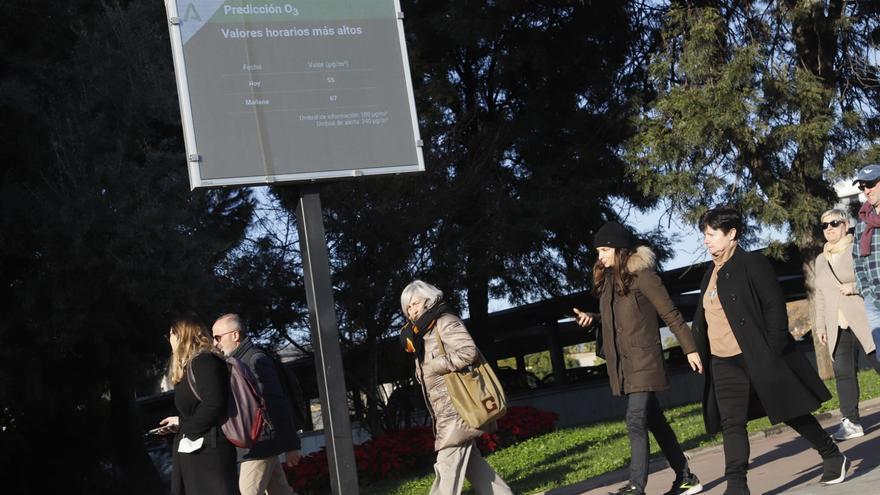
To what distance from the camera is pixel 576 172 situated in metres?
21.3

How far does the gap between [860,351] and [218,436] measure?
6.09 meters

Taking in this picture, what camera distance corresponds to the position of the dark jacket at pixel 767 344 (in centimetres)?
642

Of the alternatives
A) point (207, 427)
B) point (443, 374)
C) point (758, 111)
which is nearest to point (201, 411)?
point (207, 427)

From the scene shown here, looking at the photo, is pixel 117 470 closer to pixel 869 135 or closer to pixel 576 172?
pixel 576 172

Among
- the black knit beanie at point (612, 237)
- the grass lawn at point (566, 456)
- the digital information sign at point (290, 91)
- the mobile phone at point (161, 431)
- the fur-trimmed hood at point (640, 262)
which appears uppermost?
the digital information sign at point (290, 91)

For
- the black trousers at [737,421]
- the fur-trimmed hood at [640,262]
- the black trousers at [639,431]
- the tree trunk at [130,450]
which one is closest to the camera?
the black trousers at [737,421]

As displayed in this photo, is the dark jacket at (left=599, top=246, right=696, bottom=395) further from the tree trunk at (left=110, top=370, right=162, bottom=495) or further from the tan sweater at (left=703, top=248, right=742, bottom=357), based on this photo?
the tree trunk at (left=110, top=370, right=162, bottom=495)

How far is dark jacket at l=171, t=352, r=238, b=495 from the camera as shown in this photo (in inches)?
243

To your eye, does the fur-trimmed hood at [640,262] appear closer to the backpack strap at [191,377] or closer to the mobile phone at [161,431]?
the backpack strap at [191,377]

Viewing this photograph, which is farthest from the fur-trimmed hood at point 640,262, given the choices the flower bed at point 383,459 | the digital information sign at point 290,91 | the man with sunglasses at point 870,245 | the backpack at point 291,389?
the flower bed at point 383,459

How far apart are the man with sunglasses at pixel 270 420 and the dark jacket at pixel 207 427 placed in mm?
861

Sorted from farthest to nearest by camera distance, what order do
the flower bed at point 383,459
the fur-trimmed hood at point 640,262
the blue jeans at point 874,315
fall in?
the flower bed at point 383,459, the fur-trimmed hood at point 640,262, the blue jeans at point 874,315

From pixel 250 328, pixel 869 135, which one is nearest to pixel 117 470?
pixel 250 328

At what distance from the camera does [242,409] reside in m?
6.36
